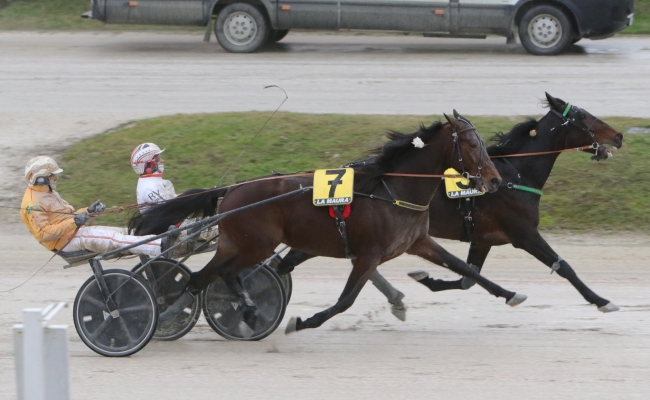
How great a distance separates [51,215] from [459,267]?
2.85 meters

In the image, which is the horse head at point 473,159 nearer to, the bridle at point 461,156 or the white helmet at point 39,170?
the bridle at point 461,156

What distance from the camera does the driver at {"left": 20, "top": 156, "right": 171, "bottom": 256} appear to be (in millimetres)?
6012

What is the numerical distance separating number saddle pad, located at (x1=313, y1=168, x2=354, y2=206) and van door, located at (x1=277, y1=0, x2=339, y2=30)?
373 inches

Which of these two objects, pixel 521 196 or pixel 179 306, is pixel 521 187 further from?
pixel 179 306

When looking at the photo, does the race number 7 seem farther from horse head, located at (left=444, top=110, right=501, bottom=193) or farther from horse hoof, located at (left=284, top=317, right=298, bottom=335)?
horse hoof, located at (left=284, top=317, right=298, bottom=335)

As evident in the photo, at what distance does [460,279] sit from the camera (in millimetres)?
6938

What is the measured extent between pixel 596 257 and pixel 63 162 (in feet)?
19.7

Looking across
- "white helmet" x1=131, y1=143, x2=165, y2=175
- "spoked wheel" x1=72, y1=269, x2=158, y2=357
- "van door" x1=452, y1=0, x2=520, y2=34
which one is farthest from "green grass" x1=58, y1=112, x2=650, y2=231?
"van door" x1=452, y1=0, x2=520, y2=34

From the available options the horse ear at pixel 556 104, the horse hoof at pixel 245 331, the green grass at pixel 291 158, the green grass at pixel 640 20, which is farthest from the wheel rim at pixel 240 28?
the horse hoof at pixel 245 331

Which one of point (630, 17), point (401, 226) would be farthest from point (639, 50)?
point (401, 226)

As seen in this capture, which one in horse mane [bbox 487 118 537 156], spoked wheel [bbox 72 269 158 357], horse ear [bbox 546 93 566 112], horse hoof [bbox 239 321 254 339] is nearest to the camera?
spoked wheel [bbox 72 269 158 357]

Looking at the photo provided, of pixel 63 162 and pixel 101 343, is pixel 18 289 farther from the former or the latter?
pixel 63 162

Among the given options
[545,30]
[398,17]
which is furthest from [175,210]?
[545,30]

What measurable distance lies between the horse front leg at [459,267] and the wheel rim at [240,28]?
9749 mm
